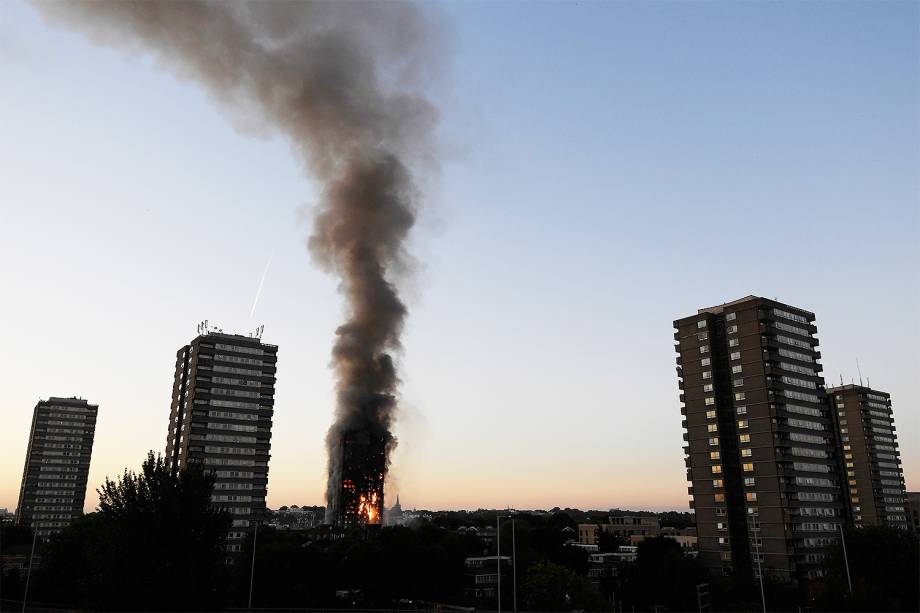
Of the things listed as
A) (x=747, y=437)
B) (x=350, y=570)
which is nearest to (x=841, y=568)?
(x=747, y=437)

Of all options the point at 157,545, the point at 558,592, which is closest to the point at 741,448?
the point at 558,592

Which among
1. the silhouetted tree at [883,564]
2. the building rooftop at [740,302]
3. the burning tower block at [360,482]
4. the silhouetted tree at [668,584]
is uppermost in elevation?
the building rooftop at [740,302]

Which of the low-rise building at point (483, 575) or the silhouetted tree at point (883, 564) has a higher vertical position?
the silhouetted tree at point (883, 564)

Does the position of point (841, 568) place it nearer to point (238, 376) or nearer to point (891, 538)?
point (891, 538)

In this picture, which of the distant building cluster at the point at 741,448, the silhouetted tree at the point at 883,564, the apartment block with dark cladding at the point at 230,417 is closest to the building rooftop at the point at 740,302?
the distant building cluster at the point at 741,448

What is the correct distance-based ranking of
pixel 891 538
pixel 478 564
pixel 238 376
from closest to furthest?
pixel 891 538 < pixel 478 564 < pixel 238 376

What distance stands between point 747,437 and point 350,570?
7330 centimetres

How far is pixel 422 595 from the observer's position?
87875 mm

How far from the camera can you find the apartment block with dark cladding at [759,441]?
112 metres

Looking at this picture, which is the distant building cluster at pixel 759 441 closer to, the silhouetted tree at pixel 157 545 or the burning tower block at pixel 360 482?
the burning tower block at pixel 360 482

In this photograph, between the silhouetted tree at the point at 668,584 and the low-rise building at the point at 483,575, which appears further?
the low-rise building at the point at 483,575

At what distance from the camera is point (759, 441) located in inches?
4584

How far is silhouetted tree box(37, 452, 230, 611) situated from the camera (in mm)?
38562

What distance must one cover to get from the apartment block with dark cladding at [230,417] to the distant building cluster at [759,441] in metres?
91.2
